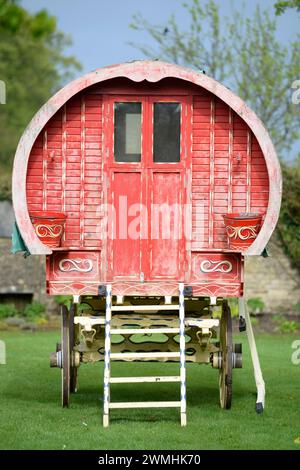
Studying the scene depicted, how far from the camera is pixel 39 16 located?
735 centimetres

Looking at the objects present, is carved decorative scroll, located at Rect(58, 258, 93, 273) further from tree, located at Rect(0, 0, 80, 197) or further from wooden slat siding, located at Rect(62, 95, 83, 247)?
tree, located at Rect(0, 0, 80, 197)

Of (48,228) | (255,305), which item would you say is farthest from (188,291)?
(255,305)

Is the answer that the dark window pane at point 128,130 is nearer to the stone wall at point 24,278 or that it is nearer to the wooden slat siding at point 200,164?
the wooden slat siding at point 200,164

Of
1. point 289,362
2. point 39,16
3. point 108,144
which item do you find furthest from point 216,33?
point 39,16

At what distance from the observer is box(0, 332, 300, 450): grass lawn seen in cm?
897

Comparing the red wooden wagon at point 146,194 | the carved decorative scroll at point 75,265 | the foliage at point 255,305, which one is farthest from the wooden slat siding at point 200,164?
the foliage at point 255,305

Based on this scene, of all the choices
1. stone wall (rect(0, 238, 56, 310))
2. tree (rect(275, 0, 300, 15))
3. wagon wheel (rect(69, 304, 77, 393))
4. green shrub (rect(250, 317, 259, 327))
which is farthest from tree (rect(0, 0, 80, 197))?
wagon wheel (rect(69, 304, 77, 393))

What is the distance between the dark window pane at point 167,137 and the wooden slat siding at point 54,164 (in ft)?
3.32

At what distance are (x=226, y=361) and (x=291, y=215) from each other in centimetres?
1292

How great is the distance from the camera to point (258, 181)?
11016 mm

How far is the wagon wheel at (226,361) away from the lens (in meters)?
10.6

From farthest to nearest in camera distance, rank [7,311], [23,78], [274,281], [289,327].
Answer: [23,78]
[274,281]
[7,311]
[289,327]

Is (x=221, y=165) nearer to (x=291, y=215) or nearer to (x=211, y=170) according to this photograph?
(x=211, y=170)

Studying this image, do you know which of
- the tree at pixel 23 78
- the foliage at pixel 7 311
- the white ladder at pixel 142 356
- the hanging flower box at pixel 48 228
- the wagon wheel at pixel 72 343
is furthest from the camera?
the tree at pixel 23 78
